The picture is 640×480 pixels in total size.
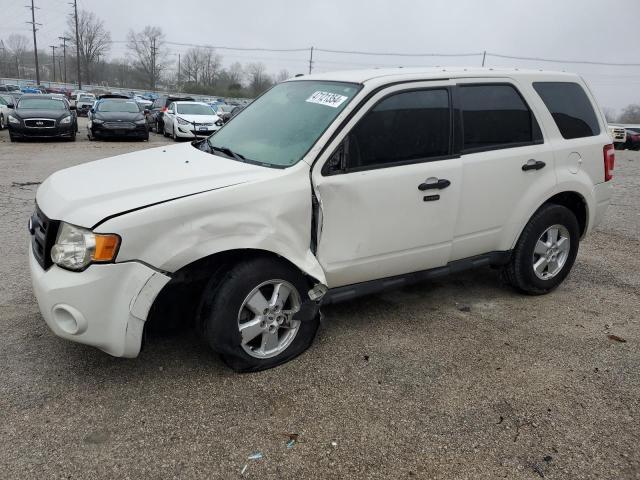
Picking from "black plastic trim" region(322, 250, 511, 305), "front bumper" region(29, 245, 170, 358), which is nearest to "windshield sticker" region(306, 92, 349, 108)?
"black plastic trim" region(322, 250, 511, 305)

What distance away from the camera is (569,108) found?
14.4ft

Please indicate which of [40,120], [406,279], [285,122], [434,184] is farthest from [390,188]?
[40,120]

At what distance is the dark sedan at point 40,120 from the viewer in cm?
1603

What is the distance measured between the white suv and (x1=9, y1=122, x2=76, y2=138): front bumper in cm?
1459

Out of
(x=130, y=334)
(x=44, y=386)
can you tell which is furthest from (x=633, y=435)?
(x=44, y=386)

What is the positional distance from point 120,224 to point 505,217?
9.38 feet

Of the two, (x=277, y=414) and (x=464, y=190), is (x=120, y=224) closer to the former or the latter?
(x=277, y=414)

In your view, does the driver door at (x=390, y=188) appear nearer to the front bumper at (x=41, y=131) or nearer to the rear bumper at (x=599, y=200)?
the rear bumper at (x=599, y=200)

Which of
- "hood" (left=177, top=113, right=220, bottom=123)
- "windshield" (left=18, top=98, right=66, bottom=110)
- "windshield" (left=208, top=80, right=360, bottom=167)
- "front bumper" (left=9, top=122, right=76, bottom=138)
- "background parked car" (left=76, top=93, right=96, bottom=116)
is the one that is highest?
"windshield" (left=208, top=80, right=360, bottom=167)

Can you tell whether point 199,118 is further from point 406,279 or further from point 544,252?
point 406,279

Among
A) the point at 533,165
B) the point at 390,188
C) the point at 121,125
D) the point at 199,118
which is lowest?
the point at 121,125

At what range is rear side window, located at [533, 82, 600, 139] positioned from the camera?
4266mm

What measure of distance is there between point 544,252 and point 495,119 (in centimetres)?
126

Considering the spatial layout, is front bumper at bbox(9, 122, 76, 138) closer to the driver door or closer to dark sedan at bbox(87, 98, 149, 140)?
dark sedan at bbox(87, 98, 149, 140)
